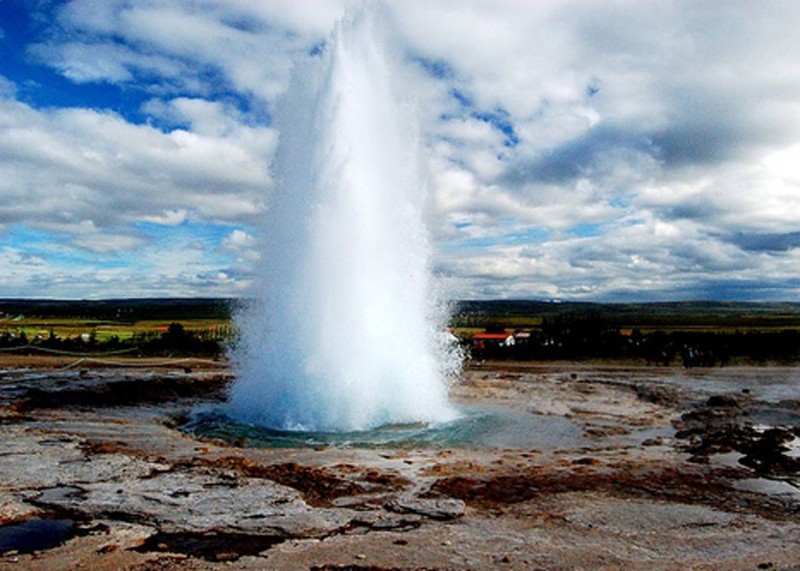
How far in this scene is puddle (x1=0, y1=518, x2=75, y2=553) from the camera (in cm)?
564

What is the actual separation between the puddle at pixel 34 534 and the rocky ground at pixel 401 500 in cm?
2

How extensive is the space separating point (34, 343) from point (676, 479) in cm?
3603

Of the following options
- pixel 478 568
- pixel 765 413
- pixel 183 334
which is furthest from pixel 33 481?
pixel 183 334

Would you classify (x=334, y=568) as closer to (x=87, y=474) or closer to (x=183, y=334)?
(x=87, y=474)

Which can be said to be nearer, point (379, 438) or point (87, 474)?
point (87, 474)

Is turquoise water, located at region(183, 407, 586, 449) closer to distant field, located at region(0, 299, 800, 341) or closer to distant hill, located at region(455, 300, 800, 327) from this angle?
distant field, located at region(0, 299, 800, 341)

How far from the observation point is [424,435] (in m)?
12.3

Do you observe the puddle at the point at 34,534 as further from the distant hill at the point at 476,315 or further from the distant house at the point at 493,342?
the distant hill at the point at 476,315

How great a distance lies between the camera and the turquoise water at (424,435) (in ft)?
37.6

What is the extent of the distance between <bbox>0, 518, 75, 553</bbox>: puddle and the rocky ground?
24 millimetres

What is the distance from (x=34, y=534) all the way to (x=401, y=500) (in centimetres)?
350

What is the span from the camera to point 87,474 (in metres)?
8.20

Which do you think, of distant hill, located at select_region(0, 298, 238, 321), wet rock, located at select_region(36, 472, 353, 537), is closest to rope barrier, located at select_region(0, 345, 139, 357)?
wet rock, located at select_region(36, 472, 353, 537)

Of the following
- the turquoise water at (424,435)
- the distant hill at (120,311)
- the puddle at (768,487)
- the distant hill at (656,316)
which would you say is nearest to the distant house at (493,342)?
the distant hill at (656,316)
